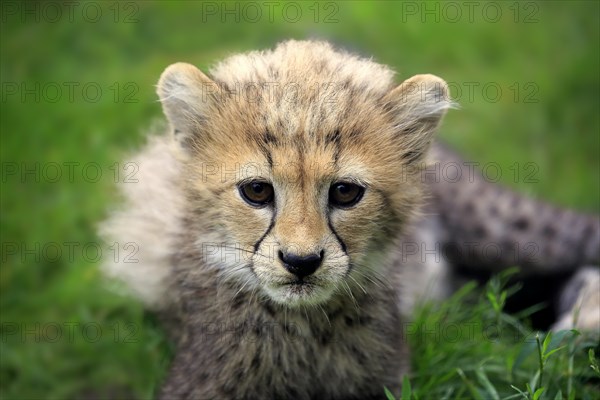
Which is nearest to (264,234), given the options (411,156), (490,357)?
(411,156)

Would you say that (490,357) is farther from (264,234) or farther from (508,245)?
(264,234)

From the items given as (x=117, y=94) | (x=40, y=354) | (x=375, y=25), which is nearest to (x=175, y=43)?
(x=117, y=94)

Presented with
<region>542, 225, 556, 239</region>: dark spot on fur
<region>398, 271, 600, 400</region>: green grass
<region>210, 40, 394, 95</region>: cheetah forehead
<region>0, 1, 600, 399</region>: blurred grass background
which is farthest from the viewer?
<region>542, 225, 556, 239</region>: dark spot on fur

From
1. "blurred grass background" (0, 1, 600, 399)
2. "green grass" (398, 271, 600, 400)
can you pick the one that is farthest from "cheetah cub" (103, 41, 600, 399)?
"blurred grass background" (0, 1, 600, 399)

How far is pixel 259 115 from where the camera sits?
10.8 feet

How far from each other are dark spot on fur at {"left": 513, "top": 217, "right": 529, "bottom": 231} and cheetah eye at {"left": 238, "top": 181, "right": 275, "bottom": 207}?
96.1 inches

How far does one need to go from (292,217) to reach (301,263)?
0.19 meters

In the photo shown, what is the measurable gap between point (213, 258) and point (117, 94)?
316cm

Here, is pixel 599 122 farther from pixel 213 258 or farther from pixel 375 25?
pixel 213 258

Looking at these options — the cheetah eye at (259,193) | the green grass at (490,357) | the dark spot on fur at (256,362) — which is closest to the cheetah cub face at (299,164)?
the cheetah eye at (259,193)

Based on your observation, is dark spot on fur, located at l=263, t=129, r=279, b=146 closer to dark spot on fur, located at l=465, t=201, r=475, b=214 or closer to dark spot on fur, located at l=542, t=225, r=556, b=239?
dark spot on fur, located at l=465, t=201, r=475, b=214

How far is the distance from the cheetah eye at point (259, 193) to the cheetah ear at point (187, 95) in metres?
0.49

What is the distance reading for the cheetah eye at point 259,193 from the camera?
3.21 metres

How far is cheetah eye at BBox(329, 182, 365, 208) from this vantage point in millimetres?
3219
